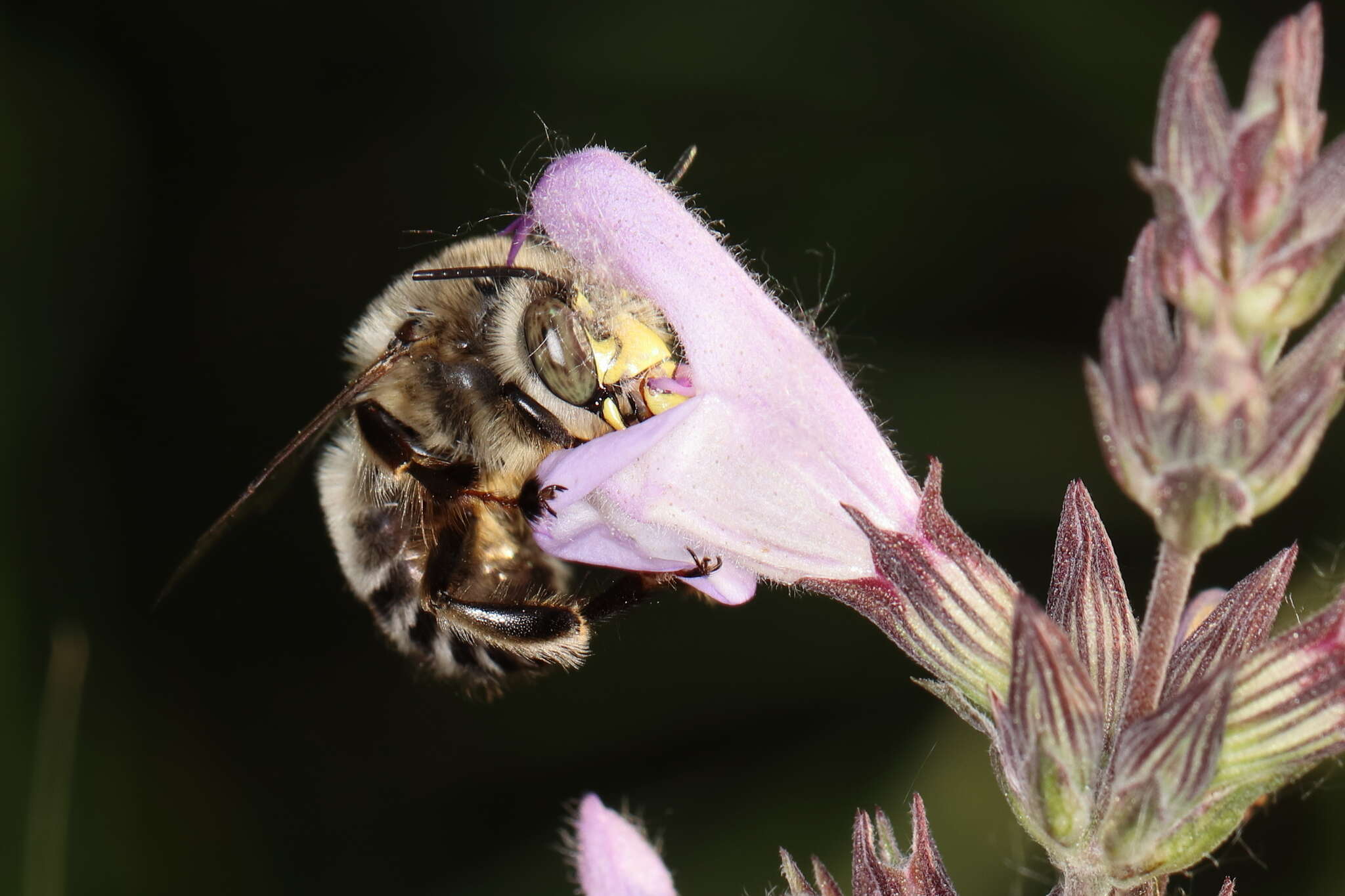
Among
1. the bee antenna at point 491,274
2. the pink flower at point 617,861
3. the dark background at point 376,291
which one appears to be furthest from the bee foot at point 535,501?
the dark background at point 376,291

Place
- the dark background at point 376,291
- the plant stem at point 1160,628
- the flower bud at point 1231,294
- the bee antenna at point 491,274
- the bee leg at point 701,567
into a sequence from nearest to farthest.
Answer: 1. the flower bud at point 1231,294
2. the plant stem at point 1160,628
3. the bee leg at point 701,567
4. the bee antenna at point 491,274
5. the dark background at point 376,291

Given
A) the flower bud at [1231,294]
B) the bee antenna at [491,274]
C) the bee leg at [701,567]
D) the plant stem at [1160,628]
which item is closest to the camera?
the flower bud at [1231,294]

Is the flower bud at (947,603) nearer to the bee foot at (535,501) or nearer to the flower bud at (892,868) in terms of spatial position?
the flower bud at (892,868)

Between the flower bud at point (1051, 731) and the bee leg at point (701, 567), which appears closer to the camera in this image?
the flower bud at point (1051, 731)

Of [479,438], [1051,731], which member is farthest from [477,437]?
[1051,731]

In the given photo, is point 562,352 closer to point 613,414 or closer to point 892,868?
point 613,414

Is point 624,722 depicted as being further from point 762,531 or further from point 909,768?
point 762,531

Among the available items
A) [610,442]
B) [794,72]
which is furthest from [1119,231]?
[610,442]

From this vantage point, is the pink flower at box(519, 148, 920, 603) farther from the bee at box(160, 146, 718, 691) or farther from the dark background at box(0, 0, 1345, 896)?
the dark background at box(0, 0, 1345, 896)
